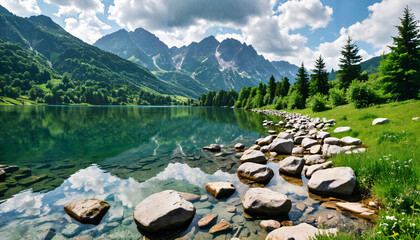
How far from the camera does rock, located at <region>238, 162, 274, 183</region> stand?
1032 centimetres

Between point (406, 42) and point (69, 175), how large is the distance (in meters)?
41.6

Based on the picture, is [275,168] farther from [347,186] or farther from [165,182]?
[165,182]

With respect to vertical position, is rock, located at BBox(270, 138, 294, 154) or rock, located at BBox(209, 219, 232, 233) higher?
rock, located at BBox(270, 138, 294, 154)

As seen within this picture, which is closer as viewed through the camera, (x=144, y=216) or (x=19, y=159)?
(x=144, y=216)

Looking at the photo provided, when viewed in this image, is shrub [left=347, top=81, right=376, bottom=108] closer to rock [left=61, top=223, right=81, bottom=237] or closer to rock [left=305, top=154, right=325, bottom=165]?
rock [left=305, top=154, right=325, bottom=165]

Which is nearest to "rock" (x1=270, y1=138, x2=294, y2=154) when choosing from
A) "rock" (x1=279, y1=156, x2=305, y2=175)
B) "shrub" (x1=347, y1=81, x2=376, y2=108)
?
"rock" (x1=279, y1=156, x2=305, y2=175)

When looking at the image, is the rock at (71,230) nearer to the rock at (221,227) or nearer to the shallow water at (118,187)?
the shallow water at (118,187)

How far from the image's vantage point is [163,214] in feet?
21.0

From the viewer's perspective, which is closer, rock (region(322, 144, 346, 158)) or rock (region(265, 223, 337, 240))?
rock (region(265, 223, 337, 240))

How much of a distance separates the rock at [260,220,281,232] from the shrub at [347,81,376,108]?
29868 mm

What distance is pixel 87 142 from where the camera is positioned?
70.8ft

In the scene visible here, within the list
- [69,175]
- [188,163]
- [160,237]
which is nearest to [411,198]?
[160,237]

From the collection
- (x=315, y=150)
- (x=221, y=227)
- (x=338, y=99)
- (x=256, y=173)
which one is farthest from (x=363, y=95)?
(x=221, y=227)

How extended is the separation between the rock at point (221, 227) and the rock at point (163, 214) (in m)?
1.00
